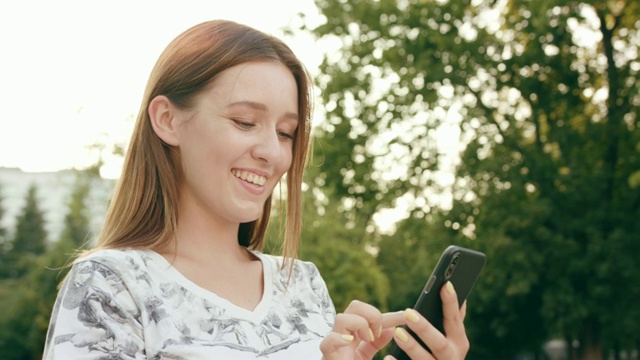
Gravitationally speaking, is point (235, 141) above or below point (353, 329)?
above

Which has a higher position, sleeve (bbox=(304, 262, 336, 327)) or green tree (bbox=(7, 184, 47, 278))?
sleeve (bbox=(304, 262, 336, 327))

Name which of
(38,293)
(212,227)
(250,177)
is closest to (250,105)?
(250,177)

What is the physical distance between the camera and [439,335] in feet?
7.27

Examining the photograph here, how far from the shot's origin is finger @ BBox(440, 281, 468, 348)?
7.69ft

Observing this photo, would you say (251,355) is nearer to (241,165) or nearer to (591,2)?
(241,165)

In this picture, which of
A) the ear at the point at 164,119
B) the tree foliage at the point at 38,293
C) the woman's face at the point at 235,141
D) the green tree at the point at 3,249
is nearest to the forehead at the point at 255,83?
the woman's face at the point at 235,141

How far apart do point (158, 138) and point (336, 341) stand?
76 cm

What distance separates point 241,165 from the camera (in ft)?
8.00

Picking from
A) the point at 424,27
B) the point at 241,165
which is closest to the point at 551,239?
the point at 424,27

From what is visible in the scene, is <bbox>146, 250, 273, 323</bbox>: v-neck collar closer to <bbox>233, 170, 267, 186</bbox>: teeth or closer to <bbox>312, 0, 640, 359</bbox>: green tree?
<bbox>233, 170, 267, 186</bbox>: teeth

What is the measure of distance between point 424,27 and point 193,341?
20.6 metres

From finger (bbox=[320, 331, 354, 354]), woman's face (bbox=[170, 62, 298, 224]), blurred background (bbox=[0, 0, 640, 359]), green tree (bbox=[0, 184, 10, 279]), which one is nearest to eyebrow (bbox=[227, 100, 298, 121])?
woman's face (bbox=[170, 62, 298, 224])

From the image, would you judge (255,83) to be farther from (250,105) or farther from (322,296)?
(322,296)

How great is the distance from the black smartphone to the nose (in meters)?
0.52
